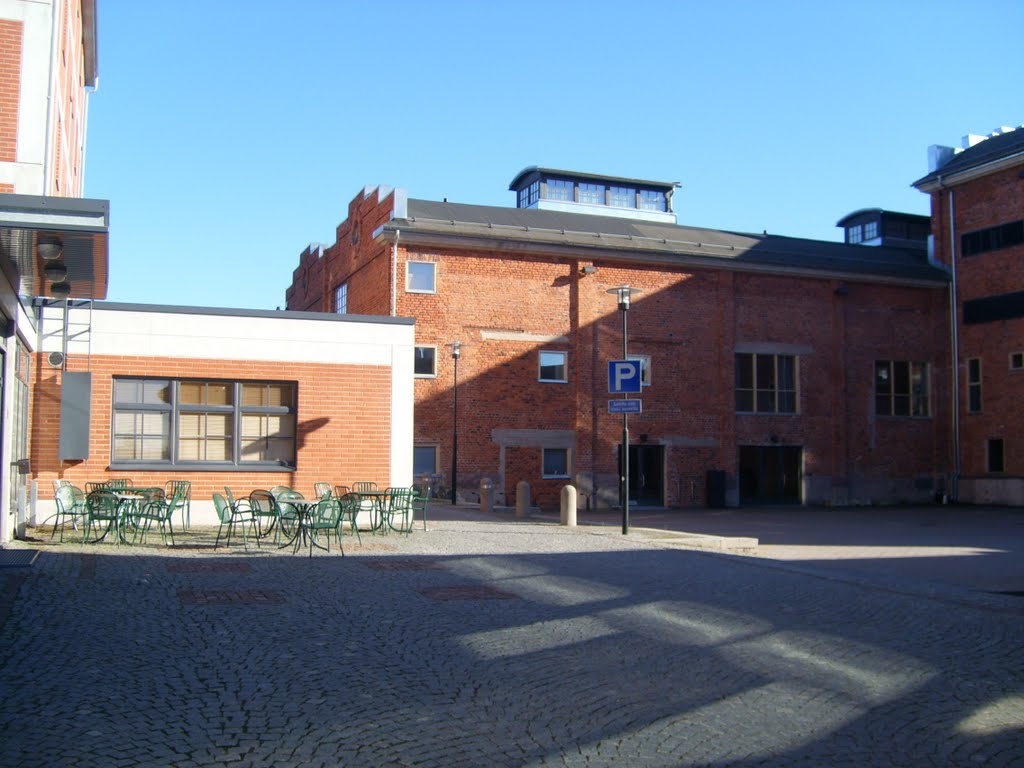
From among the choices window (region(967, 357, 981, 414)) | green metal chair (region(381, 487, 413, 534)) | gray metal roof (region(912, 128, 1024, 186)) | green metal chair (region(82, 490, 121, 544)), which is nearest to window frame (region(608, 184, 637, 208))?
gray metal roof (region(912, 128, 1024, 186))

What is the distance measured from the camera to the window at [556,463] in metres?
31.6

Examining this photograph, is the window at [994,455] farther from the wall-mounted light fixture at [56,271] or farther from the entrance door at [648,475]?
the wall-mounted light fixture at [56,271]

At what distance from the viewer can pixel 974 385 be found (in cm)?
3662

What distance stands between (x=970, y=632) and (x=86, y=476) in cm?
1357

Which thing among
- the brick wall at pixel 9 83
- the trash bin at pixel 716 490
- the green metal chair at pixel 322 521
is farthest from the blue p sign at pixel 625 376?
the trash bin at pixel 716 490

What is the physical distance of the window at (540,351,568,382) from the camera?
105 ft

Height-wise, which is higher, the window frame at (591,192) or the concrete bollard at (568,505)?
the window frame at (591,192)

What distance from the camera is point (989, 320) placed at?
118 feet

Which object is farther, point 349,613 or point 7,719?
point 349,613

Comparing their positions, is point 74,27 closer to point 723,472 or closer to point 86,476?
point 86,476

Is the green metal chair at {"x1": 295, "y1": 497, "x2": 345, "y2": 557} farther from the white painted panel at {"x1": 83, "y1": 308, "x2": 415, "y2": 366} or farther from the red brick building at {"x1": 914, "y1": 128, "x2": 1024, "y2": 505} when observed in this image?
the red brick building at {"x1": 914, "y1": 128, "x2": 1024, "y2": 505}

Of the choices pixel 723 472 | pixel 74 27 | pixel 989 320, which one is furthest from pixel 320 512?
pixel 989 320

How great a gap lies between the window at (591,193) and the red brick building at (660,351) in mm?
11750

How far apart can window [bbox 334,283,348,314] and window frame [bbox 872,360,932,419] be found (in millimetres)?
18716
